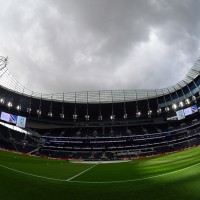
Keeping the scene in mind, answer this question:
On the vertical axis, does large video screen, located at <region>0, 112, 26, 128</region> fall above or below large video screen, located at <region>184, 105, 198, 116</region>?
below

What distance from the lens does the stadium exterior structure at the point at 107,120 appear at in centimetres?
7988

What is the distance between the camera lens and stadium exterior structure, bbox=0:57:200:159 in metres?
79.9

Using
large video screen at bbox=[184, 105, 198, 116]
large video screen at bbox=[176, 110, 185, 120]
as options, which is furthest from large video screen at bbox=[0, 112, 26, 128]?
large video screen at bbox=[184, 105, 198, 116]

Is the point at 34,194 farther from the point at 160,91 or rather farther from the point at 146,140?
the point at 160,91

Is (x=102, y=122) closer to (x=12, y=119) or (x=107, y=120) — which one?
(x=107, y=120)

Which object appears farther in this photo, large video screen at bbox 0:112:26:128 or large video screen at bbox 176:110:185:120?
large video screen at bbox 176:110:185:120

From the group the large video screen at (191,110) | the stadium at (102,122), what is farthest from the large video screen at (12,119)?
the large video screen at (191,110)

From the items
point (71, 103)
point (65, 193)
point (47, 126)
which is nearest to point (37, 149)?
point (47, 126)

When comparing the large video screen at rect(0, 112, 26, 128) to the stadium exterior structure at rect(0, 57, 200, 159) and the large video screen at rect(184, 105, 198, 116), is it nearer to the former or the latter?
the stadium exterior structure at rect(0, 57, 200, 159)

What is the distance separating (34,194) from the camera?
10359 millimetres

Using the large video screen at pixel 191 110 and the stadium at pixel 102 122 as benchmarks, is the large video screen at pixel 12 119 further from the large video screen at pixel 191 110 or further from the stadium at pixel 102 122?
the large video screen at pixel 191 110

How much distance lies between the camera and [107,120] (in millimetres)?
101625

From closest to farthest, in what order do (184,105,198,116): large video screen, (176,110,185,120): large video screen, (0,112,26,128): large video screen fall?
(0,112,26,128): large video screen, (184,105,198,116): large video screen, (176,110,185,120): large video screen

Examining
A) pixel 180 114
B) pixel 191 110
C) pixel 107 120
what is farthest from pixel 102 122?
pixel 191 110
